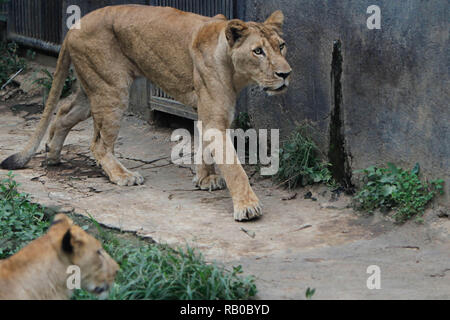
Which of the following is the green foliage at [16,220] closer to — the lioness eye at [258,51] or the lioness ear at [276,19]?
the lioness eye at [258,51]

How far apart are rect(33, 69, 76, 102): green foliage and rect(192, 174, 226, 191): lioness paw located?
3583 mm

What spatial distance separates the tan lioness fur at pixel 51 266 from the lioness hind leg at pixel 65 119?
11.4 ft

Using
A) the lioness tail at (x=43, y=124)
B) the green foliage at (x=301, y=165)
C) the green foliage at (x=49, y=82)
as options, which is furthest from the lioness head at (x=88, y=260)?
the green foliage at (x=49, y=82)

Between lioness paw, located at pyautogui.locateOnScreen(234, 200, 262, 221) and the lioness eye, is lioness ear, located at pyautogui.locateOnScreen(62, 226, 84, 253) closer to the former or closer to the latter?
lioness paw, located at pyautogui.locateOnScreen(234, 200, 262, 221)

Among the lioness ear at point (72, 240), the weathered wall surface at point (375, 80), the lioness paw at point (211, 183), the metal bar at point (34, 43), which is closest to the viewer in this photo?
the lioness ear at point (72, 240)

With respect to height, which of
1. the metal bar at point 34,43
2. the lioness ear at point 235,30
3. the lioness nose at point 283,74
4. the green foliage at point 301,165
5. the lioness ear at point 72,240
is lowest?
the green foliage at point 301,165

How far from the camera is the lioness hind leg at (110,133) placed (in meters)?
6.57

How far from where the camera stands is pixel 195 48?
6.16 m

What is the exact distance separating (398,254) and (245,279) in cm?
133

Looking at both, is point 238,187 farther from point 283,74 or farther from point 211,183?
point 283,74

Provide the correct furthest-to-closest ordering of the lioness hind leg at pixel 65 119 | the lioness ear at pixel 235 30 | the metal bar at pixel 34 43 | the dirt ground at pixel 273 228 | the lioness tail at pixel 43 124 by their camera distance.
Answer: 1. the metal bar at pixel 34 43
2. the lioness hind leg at pixel 65 119
3. the lioness tail at pixel 43 124
4. the lioness ear at pixel 235 30
5. the dirt ground at pixel 273 228

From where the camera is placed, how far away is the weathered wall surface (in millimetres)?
5289
